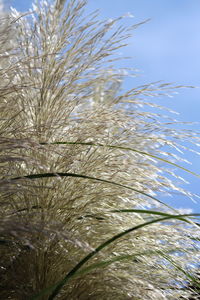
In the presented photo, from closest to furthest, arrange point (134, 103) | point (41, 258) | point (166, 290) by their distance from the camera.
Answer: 1. point (41, 258)
2. point (166, 290)
3. point (134, 103)

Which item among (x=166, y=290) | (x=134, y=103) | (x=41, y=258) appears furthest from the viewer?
(x=134, y=103)

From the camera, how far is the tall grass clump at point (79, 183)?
146cm

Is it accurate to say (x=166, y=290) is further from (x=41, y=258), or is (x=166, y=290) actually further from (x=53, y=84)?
(x=53, y=84)

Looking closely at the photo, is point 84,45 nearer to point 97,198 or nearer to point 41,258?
point 97,198

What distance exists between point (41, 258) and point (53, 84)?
57 cm

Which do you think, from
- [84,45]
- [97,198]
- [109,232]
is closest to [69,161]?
[97,198]

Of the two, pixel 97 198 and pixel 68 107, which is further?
pixel 68 107

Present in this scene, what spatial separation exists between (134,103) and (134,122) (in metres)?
0.10

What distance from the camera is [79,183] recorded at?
4.94 feet

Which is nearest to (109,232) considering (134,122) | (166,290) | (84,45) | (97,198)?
(97,198)

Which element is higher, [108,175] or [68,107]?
[68,107]

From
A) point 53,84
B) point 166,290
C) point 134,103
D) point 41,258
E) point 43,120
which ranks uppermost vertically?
point 134,103

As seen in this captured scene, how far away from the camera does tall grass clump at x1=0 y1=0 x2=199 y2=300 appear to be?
4.77ft

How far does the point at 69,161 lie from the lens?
4.81 feet
